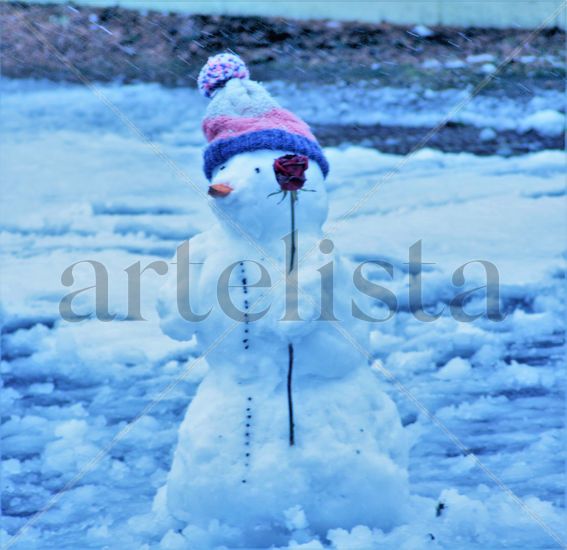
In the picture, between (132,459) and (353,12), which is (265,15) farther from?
(132,459)

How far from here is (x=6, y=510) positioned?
5.55 ft

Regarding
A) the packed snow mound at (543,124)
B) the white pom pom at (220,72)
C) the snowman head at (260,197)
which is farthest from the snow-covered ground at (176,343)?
the white pom pom at (220,72)

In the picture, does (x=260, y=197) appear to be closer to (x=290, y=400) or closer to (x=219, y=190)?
(x=219, y=190)

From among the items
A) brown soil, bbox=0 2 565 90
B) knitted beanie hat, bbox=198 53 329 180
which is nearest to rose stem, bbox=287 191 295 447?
knitted beanie hat, bbox=198 53 329 180

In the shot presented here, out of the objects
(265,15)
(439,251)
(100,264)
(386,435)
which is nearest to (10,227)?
(100,264)

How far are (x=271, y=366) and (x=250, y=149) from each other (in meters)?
0.34

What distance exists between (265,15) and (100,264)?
3.12 ft

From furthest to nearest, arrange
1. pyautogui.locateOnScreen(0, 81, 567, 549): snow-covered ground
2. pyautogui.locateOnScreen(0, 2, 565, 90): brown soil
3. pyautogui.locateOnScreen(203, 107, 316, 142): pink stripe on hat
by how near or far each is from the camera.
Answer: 1. pyautogui.locateOnScreen(0, 2, 565, 90): brown soil
2. pyautogui.locateOnScreen(0, 81, 567, 549): snow-covered ground
3. pyautogui.locateOnScreen(203, 107, 316, 142): pink stripe on hat

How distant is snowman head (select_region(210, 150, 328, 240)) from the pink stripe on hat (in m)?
0.04

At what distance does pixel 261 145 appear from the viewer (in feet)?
5.03

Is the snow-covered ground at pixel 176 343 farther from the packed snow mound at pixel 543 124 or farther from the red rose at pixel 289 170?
the red rose at pixel 289 170

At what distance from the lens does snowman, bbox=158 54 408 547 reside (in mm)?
1508

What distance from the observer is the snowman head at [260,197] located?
4.94 feet

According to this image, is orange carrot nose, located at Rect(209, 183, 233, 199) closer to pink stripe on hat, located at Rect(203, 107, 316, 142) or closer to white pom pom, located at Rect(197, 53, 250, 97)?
pink stripe on hat, located at Rect(203, 107, 316, 142)
